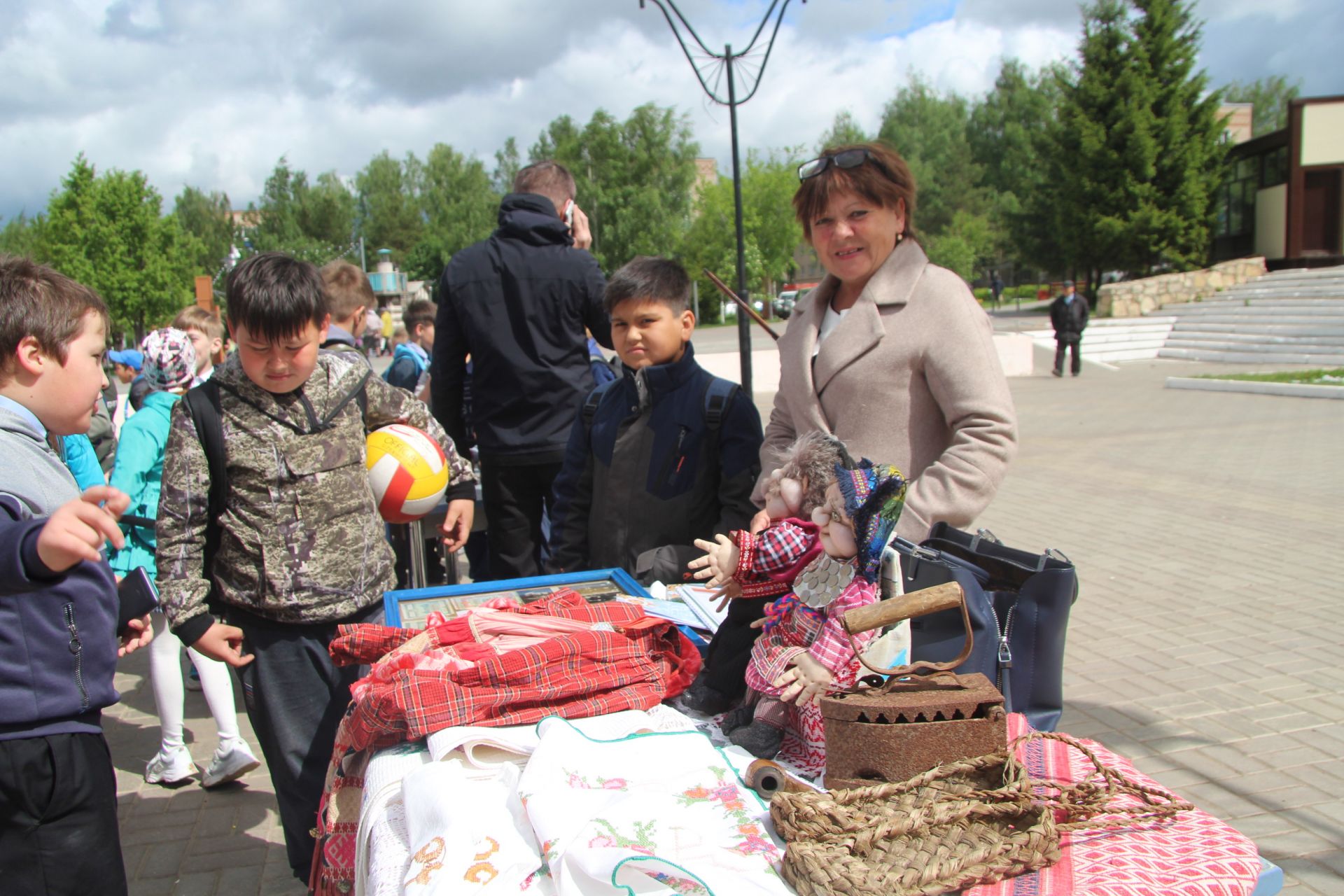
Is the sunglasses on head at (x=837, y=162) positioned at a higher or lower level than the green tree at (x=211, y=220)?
lower

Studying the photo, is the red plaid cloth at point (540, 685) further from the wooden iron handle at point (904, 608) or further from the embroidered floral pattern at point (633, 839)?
the wooden iron handle at point (904, 608)

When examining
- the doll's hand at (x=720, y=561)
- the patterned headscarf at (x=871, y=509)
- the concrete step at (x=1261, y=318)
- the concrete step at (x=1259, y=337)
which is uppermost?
the patterned headscarf at (x=871, y=509)

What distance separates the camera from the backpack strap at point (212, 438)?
8.29 feet

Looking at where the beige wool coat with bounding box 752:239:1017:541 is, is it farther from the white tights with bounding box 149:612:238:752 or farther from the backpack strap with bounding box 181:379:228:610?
the white tights with bounding box 149:612:238:752

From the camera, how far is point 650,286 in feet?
10.3

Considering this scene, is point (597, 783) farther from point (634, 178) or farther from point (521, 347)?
point (634, 178)

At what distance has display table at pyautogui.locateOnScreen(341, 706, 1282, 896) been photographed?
1257mm

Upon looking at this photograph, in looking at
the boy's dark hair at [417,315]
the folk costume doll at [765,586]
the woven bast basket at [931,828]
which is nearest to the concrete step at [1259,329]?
the boy's dark hair at [417,315]

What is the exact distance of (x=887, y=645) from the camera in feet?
5.28

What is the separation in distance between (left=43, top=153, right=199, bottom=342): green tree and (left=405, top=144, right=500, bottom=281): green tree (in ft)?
95.0

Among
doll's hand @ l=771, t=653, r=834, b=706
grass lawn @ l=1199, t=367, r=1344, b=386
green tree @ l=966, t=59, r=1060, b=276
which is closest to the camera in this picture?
doll's hand @ l=771, t=653, r=834, b=706

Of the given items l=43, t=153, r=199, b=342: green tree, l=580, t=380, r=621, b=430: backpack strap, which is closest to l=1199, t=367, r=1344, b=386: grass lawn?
l=580, t=380, r=621, b=430: backpack strap

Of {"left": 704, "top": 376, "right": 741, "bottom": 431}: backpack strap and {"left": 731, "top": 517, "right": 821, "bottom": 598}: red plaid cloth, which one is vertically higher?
{"left": 704, "top": 376, "right": 741, "bottom": 431}: backpack strap

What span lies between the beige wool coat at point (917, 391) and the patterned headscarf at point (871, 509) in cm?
61
